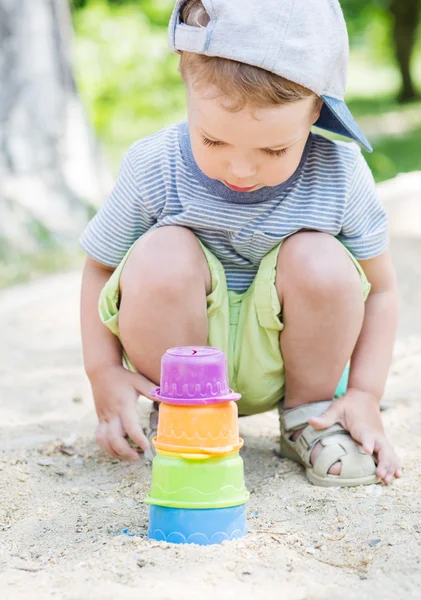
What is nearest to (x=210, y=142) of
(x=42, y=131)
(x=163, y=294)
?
Result: (x=163, y=294)

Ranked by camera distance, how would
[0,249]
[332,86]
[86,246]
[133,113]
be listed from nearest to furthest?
[332,86] < [86,246] < [0,249] < [133,113]

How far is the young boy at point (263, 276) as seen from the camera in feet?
6.25

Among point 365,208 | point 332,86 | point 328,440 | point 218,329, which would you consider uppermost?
point 332,86

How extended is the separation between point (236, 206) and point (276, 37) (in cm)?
45

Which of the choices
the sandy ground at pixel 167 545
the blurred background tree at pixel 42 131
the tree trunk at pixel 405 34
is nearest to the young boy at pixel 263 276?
the sandy ground at pixel 167 545

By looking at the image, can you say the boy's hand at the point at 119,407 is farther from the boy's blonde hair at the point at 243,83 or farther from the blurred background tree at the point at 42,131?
the blurred background tree at the point at 42,131

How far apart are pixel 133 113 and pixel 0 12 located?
5.29 m

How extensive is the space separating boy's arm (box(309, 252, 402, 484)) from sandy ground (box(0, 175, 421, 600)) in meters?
0.09

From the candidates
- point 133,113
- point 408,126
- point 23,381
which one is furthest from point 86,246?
point 408,126

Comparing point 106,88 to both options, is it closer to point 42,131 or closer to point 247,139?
point 42,131

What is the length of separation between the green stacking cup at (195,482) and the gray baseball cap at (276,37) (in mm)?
742

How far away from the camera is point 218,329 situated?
2.11m

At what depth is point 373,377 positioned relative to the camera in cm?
213

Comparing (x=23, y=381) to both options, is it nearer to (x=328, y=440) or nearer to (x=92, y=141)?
(x=328, y=440)
